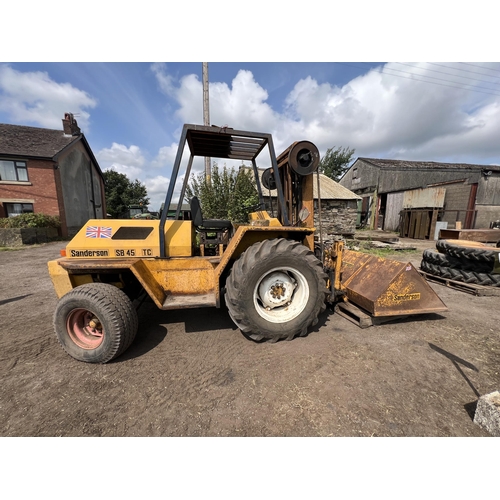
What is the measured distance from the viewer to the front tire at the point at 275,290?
304 centimetres

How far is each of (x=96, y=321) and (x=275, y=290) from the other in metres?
2.35

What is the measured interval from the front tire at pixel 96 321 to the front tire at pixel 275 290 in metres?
1.24

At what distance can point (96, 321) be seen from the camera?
118 inches

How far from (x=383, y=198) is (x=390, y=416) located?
2275 cm

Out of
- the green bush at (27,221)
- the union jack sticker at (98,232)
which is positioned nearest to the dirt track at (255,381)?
the union jack sticker at (98,232)

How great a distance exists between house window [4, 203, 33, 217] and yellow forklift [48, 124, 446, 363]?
739 inches

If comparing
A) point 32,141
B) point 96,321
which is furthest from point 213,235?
point 32,141

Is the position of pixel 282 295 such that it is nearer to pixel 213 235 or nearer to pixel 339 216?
pixel 213 235

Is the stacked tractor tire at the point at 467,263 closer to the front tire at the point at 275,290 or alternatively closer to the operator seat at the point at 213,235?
the front tire at the point at 275,290

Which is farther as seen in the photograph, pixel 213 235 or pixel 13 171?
pixel 13 171

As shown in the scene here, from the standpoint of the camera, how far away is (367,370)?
8.85ft

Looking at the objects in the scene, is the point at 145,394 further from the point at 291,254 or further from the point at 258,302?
the point at 291,254

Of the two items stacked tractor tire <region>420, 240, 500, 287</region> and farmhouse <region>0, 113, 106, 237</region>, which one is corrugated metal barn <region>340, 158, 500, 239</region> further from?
farmhouse <region>0, 113, 106, 237</region>

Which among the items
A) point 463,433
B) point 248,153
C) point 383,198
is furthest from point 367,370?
point 383,198
